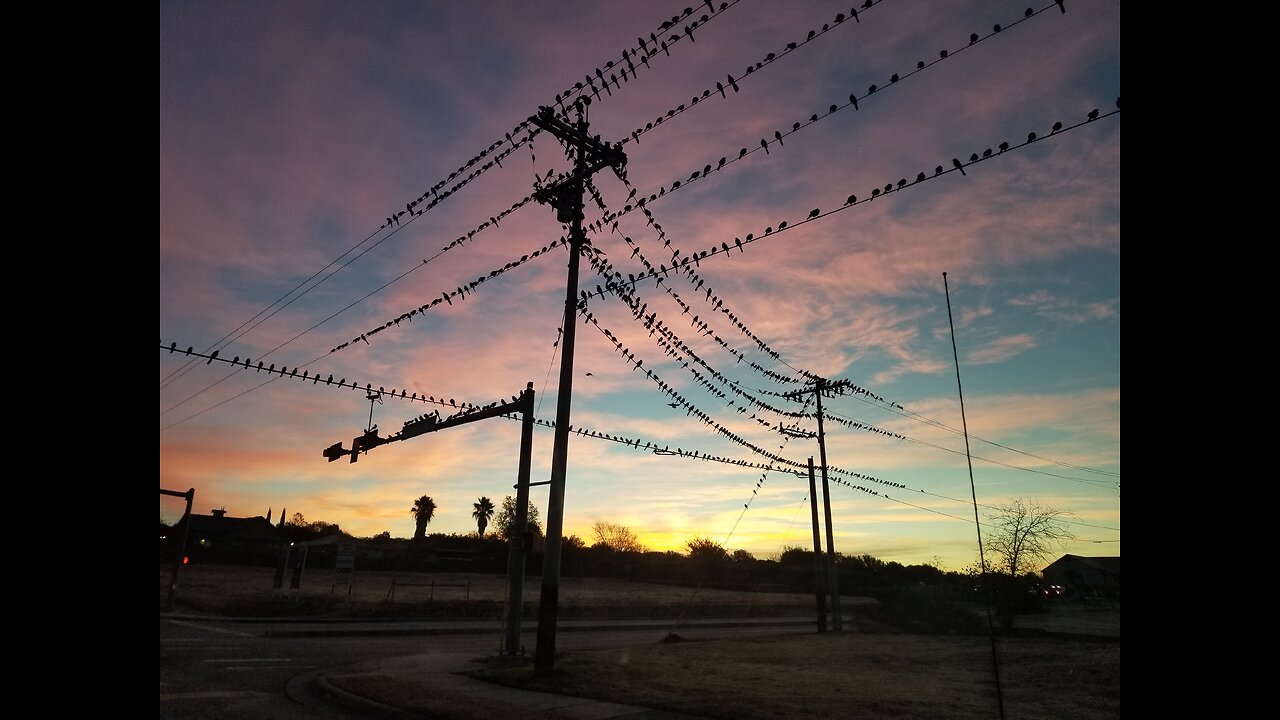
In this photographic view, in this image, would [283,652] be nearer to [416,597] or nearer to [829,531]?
[829,531]

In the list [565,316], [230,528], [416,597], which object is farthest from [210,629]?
[230,528]

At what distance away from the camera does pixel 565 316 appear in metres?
16.2

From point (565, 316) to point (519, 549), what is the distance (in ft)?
18.6

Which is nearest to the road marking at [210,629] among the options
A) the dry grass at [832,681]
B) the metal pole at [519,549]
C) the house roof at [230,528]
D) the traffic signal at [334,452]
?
the traffic signal at [334,452]

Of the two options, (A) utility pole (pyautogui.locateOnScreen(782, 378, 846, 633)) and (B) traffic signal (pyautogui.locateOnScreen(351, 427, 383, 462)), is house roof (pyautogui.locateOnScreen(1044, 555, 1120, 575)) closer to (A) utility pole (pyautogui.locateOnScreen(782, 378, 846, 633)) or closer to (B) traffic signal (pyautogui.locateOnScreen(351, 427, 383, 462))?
(A) utility pole (pyautogui.locateOnScreen(782, 378, 846, 633))

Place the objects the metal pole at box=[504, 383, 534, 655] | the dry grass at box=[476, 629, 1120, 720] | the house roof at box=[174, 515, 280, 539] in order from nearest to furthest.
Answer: the dry grass at box=[476, 629, 1120, 720] → the metal pole at box=[504, 383, 534, 655] → the house roof at box=[174, 515, 280, 539]

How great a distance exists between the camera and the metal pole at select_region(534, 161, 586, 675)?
561 inches

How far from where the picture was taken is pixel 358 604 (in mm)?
35688

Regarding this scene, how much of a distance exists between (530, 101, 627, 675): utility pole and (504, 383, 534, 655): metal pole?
49.5 inches

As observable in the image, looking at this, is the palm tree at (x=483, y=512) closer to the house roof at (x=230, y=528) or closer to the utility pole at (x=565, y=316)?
the house roof at (x=230, y=528)

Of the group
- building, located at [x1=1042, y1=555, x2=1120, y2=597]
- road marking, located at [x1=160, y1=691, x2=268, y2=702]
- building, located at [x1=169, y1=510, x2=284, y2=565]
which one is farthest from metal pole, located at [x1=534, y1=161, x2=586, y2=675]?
building, located at [x1=1042, y1=555, x2=1120, y2=597]
